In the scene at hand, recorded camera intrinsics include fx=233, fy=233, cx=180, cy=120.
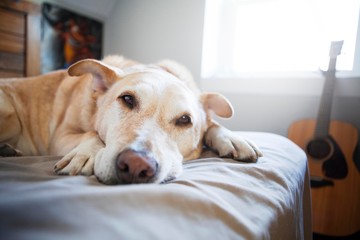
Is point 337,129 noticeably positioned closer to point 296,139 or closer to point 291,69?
point 296,139

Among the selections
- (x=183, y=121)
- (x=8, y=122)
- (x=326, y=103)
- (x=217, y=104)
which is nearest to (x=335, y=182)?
(x=326, y=103)

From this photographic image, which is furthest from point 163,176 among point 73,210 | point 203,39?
point 203,39

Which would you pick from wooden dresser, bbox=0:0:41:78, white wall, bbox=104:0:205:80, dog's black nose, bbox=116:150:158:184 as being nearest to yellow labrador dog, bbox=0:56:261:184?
dog's black nose, bbox=116:150:158:184

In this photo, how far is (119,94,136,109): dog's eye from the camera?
97 cm

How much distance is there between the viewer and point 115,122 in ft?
3.04

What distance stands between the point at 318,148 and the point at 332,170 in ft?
0.62

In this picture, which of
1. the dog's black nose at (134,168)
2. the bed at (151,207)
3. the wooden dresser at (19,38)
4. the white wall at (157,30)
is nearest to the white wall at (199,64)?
the white wall at (157,30)

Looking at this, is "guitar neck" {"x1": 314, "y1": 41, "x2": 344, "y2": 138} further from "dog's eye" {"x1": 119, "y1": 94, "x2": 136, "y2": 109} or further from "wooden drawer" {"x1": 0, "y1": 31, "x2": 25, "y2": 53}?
"wooden drawer" {"x1": 0, "y1": 31, "x2": 25, "y2": 53}

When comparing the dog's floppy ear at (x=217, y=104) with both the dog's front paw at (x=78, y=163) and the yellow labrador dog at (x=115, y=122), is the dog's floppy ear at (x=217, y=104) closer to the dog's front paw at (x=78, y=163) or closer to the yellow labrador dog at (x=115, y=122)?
the yellow labrador dog at (x=115, y=122)

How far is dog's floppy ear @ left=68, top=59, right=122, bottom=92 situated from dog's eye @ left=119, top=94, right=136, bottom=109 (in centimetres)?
18

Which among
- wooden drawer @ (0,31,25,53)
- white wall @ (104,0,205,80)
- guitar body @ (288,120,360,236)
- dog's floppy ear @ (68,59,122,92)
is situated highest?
white wall @ (104,0,205,80)

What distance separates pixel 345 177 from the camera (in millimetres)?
1693

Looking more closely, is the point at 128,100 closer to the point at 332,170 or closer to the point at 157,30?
the point at 332,170

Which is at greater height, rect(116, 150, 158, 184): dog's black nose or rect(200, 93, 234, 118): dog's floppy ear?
rect(200, 93, 234, 118): dog's floppy ear
